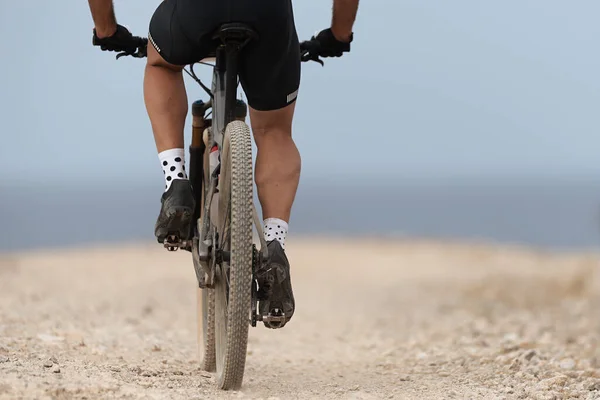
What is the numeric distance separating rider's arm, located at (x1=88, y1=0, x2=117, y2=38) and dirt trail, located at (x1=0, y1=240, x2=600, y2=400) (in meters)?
1.59

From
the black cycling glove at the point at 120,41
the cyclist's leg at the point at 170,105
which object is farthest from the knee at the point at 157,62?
the black cycling glove at the point at 120,41

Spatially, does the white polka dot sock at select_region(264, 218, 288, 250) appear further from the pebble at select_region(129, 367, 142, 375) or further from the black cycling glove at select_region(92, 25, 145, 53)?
the black cycling glove at select_region(92, 25, 145, 53)

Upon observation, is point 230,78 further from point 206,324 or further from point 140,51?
point 206,324

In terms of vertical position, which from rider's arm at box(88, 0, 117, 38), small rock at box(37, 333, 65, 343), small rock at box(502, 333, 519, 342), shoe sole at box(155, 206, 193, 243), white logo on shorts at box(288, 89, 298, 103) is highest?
rider's arm at box(88, 0, 117, 38)

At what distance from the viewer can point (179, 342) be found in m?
6.46

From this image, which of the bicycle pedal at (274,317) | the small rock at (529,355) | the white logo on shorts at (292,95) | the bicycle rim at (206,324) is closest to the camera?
the bicycle pedal at (274,317)

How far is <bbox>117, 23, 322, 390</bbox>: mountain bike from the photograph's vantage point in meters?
3.47

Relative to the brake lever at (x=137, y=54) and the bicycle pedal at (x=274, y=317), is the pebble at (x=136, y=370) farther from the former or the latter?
the brake lever at (x=137, y=54)

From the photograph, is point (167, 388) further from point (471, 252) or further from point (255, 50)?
point (471, 252)

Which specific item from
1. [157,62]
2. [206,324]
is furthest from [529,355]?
[157,62]

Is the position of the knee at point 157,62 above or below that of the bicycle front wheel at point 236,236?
above

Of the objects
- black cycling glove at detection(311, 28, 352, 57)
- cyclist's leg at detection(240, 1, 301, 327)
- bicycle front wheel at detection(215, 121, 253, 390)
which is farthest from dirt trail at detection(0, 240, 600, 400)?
black cycling glove at detection(311, 28, 352, 57)

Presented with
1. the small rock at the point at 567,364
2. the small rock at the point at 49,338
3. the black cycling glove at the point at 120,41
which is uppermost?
the black cycling glove at the point at 120,41

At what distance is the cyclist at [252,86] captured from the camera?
11.7 feet
